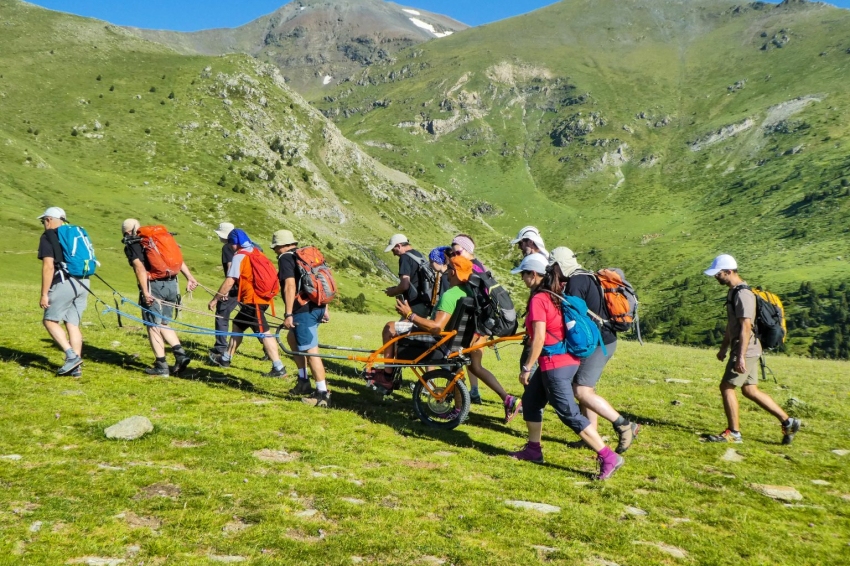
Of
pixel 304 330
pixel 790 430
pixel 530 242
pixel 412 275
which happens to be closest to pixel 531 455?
pixel 530 242

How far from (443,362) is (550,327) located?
A: 311 centimetres

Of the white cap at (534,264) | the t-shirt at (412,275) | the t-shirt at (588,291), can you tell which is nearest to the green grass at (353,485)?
the t-shirt at (412,275)

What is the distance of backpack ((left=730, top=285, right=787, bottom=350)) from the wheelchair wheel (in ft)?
19.9

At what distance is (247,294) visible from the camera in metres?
14.1

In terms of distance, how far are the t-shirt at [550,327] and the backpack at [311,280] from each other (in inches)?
185

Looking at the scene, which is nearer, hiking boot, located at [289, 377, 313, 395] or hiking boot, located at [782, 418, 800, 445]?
hiking boot, located at [782, 418, 800, 445]

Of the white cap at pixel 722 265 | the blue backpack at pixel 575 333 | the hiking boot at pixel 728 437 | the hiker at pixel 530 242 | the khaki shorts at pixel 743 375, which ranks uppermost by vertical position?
the hiker at pixel 530 242

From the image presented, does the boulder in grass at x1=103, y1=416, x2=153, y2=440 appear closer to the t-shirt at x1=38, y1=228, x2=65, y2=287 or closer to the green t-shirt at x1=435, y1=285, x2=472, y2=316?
the t-shirt at x1=38, y1=228, x2=65, y2=287

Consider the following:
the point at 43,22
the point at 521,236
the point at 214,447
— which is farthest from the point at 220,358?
the point at 43,22

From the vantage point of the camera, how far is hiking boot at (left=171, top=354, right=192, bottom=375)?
13.3m

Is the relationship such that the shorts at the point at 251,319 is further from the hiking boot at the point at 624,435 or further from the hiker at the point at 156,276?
the hiking boot at the point at 624,435

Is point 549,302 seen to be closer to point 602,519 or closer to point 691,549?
point 602,519

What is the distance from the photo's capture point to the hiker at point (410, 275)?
12.9 m

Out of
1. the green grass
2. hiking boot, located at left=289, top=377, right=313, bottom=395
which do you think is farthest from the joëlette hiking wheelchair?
hiking boot, located at left=289, top=377, right=313, bottom=395
